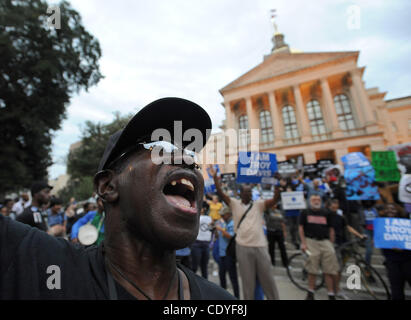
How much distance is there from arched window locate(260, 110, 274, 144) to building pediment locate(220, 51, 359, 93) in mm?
5279

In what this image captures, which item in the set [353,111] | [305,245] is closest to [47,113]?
[305,245]

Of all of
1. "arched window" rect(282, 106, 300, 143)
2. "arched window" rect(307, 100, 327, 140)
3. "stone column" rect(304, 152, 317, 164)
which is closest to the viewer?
"stone column" rect(304, 152, 317, 164)

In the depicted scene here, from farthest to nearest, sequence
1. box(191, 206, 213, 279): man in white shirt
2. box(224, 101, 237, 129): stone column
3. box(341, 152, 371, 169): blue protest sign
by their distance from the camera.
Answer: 1. box(224, 101, 237, 129): stone column
2. box(341, 152, 371, 169): blue protest sign
3. box(191, 206, 213, 279): man in white shirt

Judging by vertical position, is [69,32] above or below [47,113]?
above

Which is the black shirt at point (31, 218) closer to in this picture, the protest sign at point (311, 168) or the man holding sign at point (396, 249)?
the man holding sign at point (396, 249)

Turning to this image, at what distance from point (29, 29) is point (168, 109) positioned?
64.6 feet

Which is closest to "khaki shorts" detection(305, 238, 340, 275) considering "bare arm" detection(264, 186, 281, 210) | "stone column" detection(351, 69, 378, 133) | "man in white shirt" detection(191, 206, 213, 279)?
"bare arm" detection(264, 186, 281, 210)

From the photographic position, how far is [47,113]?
15875 mm

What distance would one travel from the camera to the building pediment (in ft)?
96.3

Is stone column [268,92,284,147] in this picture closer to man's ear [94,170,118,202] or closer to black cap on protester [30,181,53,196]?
black cap on protester [30,181,53,196]

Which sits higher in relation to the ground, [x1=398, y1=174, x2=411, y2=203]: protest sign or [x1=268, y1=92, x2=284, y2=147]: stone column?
[x1=268, y1=92, x2=284, y2=147]: stone column

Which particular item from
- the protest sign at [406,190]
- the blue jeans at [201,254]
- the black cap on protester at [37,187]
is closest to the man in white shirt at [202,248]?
the blue jeans at [201,254]

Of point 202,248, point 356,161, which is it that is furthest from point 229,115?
point 202,248
